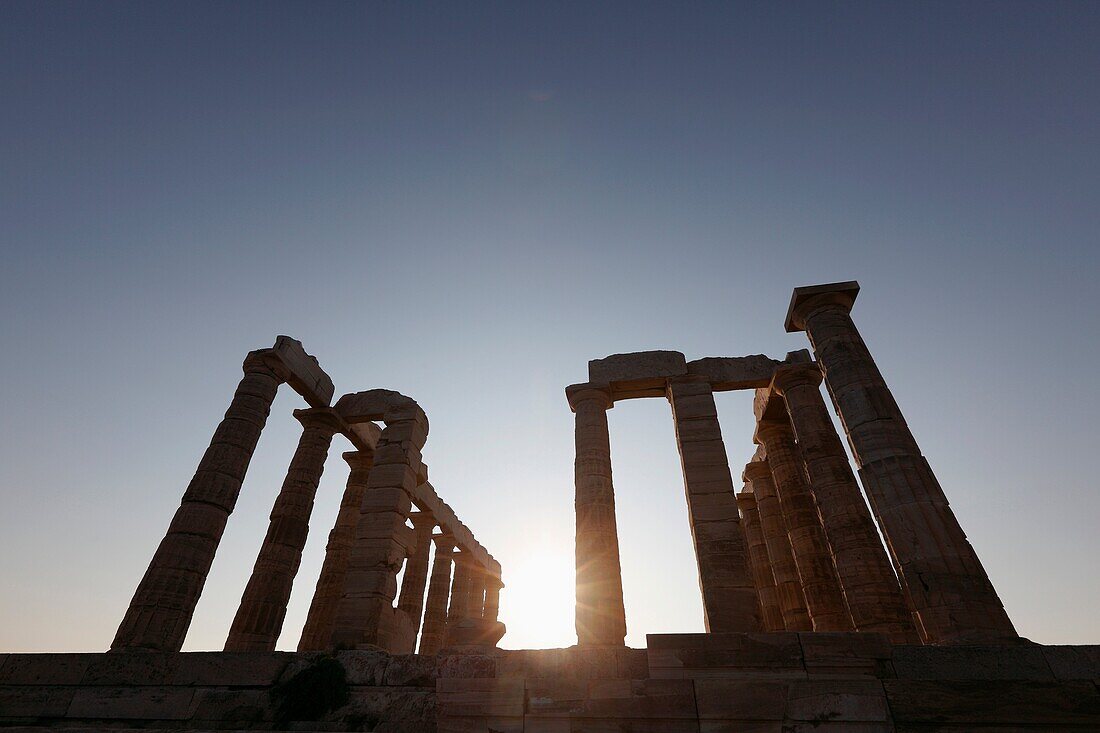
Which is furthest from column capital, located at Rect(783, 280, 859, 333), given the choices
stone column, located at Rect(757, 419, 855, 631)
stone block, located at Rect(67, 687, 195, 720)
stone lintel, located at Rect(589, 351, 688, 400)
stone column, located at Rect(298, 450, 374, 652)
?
stone block, located at Rect(67, 687, 195, 720)

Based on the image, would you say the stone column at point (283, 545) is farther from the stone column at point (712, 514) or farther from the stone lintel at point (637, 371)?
the stone column at point (712, 514)

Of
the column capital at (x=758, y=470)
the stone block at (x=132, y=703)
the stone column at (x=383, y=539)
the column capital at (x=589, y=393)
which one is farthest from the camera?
the column capital at (x=758, y=470)

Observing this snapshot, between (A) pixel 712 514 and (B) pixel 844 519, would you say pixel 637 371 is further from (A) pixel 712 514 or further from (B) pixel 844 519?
(B) pixel 844 519

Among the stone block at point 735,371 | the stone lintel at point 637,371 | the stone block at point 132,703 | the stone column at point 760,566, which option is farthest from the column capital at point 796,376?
the stone block at point 132,703

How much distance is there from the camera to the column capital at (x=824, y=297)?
566 inches

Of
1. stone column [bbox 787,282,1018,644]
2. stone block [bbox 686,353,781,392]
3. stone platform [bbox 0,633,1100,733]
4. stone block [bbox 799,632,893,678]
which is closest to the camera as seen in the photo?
stone platform [bbox 0,633,1100,733]

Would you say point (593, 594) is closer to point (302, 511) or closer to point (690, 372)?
point (690, 372)

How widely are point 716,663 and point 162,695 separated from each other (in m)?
10.2

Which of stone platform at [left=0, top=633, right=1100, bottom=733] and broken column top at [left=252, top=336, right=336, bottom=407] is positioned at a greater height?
broken column top at [left=252, top=336, right=336, bottom=407]

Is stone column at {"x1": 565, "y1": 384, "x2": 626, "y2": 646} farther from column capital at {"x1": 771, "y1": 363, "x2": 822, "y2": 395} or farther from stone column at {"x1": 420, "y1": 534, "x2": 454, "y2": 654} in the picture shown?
stone column at {"x1": 420, "y1": 534, "x2": 454, "y2": 654}

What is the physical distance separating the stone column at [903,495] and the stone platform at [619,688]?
1.56 metres

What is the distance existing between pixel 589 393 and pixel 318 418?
10000 millimetres

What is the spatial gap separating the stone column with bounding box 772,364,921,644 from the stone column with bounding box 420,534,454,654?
1834 centimetres

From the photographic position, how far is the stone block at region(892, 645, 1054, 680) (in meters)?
8.03
